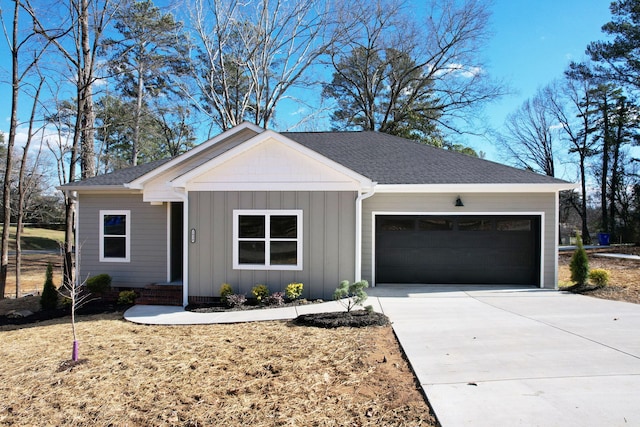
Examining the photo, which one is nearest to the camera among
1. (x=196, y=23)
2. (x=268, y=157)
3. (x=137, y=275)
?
(x=268, y=157)

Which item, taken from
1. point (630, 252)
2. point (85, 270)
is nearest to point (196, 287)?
point (85, 270)

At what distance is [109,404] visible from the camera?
3.69 m

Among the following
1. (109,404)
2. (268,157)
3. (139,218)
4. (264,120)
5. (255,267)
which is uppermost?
(264,120)

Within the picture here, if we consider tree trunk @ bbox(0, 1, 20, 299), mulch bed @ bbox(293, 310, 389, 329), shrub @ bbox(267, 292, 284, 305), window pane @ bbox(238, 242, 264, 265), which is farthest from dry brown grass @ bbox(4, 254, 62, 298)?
mulch bed @ bbox(293, 310, 389, 329)

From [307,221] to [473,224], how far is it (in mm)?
4605

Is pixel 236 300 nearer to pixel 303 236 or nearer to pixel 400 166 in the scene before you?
pixel 303 236

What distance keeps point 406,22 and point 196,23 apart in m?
12.1

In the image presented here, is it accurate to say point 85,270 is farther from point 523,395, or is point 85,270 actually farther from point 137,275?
point 523,395

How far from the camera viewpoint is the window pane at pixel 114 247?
9938mm

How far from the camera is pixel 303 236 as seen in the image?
801cm

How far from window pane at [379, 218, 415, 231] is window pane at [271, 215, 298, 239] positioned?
2.73 metres

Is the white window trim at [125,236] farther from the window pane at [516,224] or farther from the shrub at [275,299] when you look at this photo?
the window pane at [516,224]

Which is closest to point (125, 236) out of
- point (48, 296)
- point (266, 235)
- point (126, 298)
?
point (126, 298)

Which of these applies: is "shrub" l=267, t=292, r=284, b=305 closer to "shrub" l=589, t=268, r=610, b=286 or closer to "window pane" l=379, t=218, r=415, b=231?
"window pane" l=379, t=218, r=415, b=231
